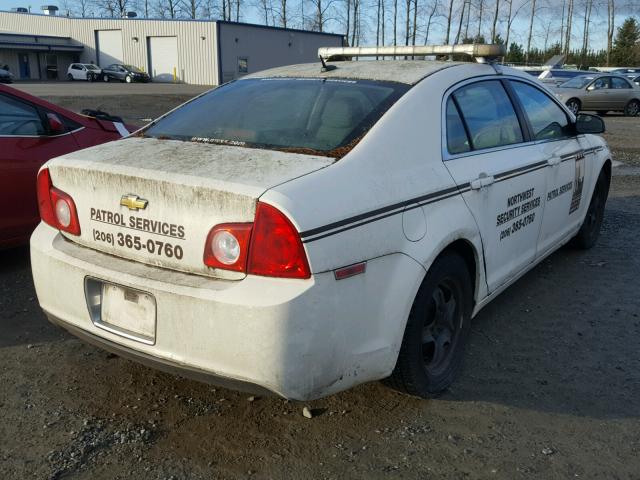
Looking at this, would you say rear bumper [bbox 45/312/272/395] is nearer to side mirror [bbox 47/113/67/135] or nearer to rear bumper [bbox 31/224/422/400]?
rear bumper [bbox 31/224/422/400]

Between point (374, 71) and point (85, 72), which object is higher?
point (85, 72)

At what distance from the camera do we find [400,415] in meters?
3.04

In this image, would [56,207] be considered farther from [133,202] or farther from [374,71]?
[374,71]

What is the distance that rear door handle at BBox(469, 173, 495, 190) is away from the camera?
3.24 meters

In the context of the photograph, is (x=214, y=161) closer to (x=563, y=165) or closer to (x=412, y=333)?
(x=412, y=333)

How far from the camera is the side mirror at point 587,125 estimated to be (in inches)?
187

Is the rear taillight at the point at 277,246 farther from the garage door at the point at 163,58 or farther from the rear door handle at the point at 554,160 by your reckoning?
the garage door at the point at 163,58

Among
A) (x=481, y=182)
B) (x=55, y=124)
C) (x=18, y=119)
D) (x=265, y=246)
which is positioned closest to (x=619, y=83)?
(x=55, y=124)

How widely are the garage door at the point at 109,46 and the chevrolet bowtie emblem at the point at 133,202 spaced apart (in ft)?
193

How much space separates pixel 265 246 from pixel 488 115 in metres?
1.90

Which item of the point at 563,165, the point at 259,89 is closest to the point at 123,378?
the point at 259,89

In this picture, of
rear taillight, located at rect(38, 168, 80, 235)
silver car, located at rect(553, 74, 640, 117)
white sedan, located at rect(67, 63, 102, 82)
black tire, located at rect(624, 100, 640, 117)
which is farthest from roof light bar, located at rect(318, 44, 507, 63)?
white sedan, located at rect(67, 63, 102, 82)

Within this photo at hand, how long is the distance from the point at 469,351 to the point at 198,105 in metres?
2.09

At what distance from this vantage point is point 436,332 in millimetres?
3227
